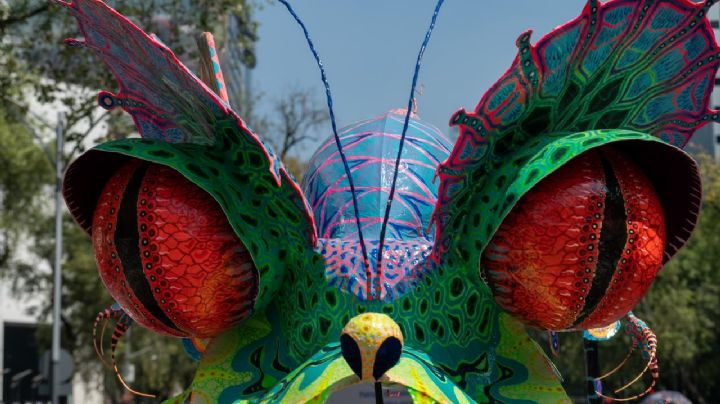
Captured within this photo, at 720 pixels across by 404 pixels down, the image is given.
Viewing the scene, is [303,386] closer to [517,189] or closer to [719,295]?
[517,189]

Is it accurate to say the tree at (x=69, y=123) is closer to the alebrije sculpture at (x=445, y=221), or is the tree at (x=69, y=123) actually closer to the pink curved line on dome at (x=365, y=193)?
the pink curved line on dome at (x=365, y=193)

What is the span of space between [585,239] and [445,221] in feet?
1.89

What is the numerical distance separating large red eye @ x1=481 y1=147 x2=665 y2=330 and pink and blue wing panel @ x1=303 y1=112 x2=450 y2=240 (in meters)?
0.75

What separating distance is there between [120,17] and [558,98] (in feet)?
5.20

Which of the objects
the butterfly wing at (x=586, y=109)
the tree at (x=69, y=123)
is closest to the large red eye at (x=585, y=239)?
the butterfly wing at (x=586, y=109)

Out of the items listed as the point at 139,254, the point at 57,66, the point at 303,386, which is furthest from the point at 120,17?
the point at 57,66

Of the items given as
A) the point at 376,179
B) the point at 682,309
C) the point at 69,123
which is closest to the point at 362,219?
the point at 376,179

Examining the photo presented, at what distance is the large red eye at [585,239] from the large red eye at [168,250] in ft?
3.33

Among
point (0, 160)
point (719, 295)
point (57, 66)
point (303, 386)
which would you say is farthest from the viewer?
point (719, 295)

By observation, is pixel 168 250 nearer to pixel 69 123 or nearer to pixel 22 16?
pixel 22 16

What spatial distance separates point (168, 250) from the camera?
12.3 feet

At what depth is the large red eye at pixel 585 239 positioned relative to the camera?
11.7 ft

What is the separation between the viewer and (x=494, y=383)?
389cm

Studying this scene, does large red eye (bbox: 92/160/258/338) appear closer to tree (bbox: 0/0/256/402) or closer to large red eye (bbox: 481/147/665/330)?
large red eye (bbox: 481/147/665/330)
